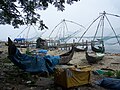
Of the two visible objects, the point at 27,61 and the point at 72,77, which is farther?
the point at 27,61

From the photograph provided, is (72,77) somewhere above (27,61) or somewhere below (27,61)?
below

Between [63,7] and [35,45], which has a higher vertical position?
[63,7]

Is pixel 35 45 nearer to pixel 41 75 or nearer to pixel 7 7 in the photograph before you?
pixel 41 75

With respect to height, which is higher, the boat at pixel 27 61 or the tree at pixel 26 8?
the tree at pixel 26 8

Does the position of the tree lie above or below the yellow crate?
above

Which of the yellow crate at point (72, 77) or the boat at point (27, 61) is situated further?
the boat at point (27, 61)

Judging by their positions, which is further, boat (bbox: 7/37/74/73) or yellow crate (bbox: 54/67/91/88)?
boat (bbox: 7/37/74/73)

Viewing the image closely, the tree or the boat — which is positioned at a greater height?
the tree

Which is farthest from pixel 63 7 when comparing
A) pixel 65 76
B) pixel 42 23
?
pixel 65 76

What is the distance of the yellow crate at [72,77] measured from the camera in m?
6.34

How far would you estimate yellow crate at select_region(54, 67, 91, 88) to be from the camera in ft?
20.8

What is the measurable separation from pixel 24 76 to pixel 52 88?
160cm

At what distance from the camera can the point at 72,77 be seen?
644cm

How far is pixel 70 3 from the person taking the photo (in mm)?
6594
